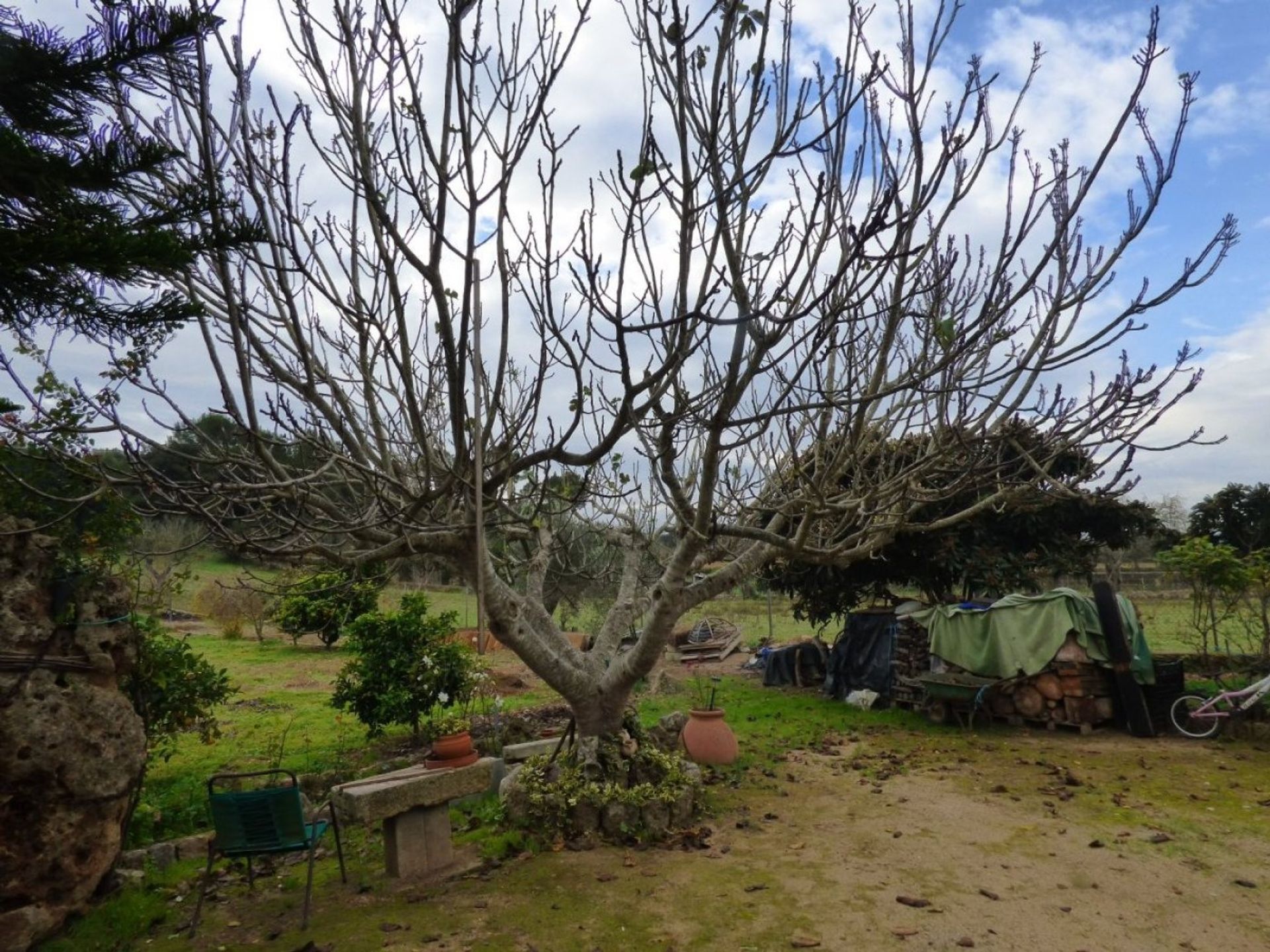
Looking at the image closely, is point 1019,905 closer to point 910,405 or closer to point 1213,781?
point 910,405

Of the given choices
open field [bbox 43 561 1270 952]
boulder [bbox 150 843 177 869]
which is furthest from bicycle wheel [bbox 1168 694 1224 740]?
boulder [bbox 150 843 177 869]

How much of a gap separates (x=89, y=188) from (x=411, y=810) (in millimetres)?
3751

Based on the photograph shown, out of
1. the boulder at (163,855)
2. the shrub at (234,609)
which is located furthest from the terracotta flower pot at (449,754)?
the shrub at (234,609)

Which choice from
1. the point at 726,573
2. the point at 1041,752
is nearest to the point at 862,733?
the point at 1041,752

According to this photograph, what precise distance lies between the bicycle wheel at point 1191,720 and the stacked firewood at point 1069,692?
64 centimetres

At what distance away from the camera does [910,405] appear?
217 inches

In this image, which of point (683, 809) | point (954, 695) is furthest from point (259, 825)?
point (954, 695)

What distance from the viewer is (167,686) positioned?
540 centimetres

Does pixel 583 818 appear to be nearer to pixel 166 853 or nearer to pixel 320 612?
pixel 166 853

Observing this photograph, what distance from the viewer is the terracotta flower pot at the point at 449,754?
4.88m

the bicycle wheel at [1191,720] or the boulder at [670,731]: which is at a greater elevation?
the boulder at [670,731]

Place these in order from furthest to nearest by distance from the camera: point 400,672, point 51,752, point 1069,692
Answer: point 1069,692 → point 400,672 → point 51,752

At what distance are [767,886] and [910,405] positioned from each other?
3493mm

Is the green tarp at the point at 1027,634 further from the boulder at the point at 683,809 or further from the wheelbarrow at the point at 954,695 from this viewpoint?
the boulder at the point at 683,809
